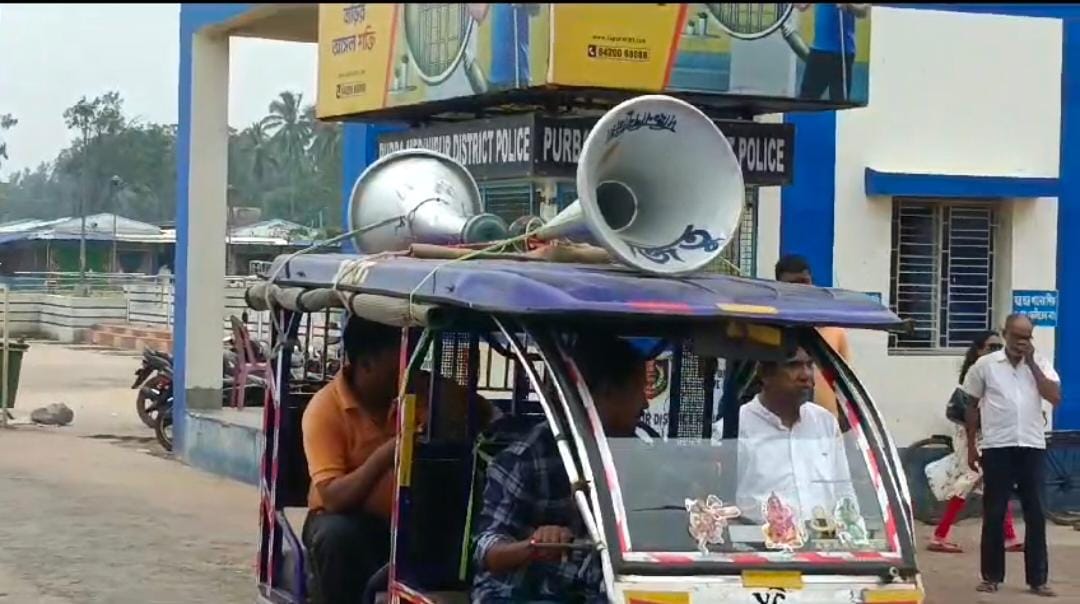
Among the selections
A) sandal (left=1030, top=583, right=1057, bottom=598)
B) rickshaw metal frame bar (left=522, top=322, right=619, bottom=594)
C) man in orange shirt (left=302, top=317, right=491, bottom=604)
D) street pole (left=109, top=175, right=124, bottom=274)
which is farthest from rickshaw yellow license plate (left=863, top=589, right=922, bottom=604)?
street pole (left=109, top=175, right=124, bottom=274)

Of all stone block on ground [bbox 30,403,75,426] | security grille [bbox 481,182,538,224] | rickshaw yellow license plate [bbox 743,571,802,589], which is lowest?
stone block on ground [bbox 30,403,75,426]

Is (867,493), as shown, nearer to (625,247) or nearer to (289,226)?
(625,247)

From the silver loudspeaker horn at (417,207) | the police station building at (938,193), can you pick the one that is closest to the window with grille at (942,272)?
the police station building at (938,193)

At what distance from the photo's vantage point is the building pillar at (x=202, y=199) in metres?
14.6

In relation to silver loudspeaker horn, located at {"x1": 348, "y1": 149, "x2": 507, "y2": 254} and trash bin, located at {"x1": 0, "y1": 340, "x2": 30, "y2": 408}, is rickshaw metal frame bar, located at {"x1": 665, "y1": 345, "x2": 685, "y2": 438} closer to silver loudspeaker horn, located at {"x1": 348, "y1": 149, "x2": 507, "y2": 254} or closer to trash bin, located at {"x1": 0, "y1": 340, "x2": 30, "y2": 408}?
silver loudspeaker horn, located at {"x1": 348, "y1": 149, "x2": 507, "y2": 254}

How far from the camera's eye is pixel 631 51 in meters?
10.1

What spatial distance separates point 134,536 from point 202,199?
4138mm

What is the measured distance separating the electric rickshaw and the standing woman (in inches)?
208

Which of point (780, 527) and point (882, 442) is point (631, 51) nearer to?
point (882, 442)

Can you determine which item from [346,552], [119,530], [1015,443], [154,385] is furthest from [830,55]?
[154,385]

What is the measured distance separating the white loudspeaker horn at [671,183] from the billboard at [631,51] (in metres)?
4.51

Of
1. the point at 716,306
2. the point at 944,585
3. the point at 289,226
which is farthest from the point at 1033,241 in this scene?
the point at 289,226

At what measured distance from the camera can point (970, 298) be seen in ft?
41.7

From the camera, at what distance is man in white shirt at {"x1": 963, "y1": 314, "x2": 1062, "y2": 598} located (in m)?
9.52
